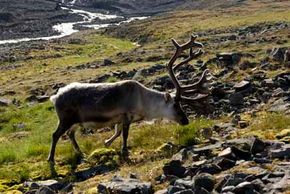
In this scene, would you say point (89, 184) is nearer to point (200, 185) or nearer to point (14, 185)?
point (14, 185)

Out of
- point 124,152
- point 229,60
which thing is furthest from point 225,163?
point 229,60

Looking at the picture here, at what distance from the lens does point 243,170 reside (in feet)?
31.6

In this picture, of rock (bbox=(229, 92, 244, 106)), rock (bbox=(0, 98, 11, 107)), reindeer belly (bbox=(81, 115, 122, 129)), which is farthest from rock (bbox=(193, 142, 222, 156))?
rock (bbox=(0, 98, 11, 107))

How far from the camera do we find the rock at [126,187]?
32.0 feet

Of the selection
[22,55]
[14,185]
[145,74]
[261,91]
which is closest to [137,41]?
[22,55]

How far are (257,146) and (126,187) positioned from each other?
2.65m

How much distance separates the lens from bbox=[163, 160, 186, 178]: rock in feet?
34.7

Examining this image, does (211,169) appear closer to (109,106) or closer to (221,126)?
(221,126)

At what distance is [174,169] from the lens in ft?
34.9

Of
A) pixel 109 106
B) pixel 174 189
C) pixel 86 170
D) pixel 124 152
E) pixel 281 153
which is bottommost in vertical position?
pixel 86 170

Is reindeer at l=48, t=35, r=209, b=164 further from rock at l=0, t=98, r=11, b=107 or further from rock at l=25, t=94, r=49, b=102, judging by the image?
rock at l=0, t=98, r=11, b=107

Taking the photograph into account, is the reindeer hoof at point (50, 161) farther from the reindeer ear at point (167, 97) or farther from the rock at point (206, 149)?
the rock at point (206, 149)

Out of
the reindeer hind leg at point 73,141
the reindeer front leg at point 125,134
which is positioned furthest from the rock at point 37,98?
the reindeer front leg at point 125,134

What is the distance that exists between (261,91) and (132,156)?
6280mm
